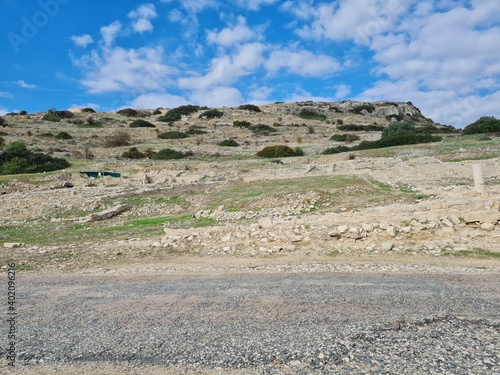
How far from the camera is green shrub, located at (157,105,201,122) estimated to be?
294 ft

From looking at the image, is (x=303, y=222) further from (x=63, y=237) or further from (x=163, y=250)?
(x=63, y=237)

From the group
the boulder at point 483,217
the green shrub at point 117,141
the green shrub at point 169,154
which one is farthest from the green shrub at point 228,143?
the boulder at point 483,217

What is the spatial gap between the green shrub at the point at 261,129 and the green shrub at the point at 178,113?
975 inches

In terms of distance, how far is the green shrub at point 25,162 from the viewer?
1661 inches

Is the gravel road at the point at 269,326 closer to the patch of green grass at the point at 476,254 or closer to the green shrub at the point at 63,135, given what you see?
the patch of green grass at the point at 476,254

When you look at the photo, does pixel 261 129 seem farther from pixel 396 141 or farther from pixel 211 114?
pixel 396 141

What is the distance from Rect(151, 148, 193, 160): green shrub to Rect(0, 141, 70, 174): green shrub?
10947 millimetres

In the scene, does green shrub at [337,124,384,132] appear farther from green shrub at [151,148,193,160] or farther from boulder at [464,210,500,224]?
boulder at [464,210,500,224]

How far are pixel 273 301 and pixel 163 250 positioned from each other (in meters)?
7.00

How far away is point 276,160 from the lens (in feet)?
137

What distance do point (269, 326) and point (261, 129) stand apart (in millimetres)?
68225

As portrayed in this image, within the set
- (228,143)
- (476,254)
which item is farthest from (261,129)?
(476,254)

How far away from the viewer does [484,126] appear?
170 ft

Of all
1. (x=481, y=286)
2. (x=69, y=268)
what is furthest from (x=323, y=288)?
(x=69, y=268)
